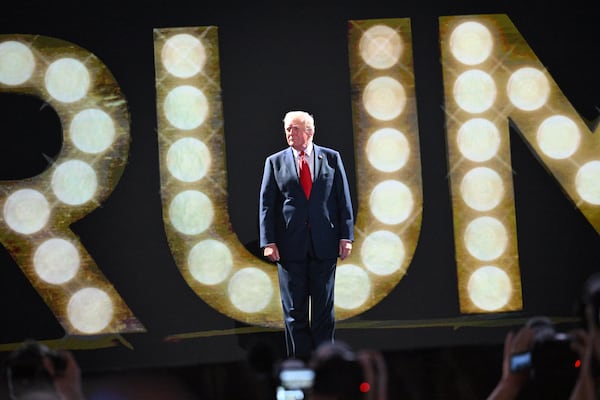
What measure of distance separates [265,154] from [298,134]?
2.57ft

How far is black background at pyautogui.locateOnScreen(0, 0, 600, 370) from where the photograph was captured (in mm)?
4895

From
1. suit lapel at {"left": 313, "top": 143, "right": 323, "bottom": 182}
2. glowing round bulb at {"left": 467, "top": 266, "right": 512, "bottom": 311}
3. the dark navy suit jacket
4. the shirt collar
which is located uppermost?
the shirt collar

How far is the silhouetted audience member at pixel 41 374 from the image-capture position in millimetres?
2068

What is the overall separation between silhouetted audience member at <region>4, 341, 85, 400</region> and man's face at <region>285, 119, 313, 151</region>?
226 cm

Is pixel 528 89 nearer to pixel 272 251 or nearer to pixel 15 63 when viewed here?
pixel 272 251

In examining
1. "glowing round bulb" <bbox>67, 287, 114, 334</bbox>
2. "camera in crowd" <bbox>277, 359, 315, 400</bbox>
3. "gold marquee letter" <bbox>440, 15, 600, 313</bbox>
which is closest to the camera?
"camera in crowd" <bbox>277, 359, 315, 400</bbox>

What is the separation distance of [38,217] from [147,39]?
3.77 feet

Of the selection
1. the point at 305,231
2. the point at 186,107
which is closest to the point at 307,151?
the point at 305,231

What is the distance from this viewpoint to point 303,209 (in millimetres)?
4238

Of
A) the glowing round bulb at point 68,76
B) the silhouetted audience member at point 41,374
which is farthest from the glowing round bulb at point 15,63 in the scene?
the silhouetted audience member at point 41,374

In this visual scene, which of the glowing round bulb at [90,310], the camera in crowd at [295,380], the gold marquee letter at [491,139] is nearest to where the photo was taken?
the camera in crowd at [295,380]

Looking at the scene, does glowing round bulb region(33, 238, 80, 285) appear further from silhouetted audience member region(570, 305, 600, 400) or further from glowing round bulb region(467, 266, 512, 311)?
silhouetted audience member region(570, 305, 600, 400)

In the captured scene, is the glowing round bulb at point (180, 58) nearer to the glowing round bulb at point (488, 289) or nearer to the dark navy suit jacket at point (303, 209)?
the dark navy suit jacket at point (303, 209)

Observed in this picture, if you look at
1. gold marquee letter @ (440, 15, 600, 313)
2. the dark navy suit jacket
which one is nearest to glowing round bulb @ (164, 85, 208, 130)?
the dark navy suit jacket
